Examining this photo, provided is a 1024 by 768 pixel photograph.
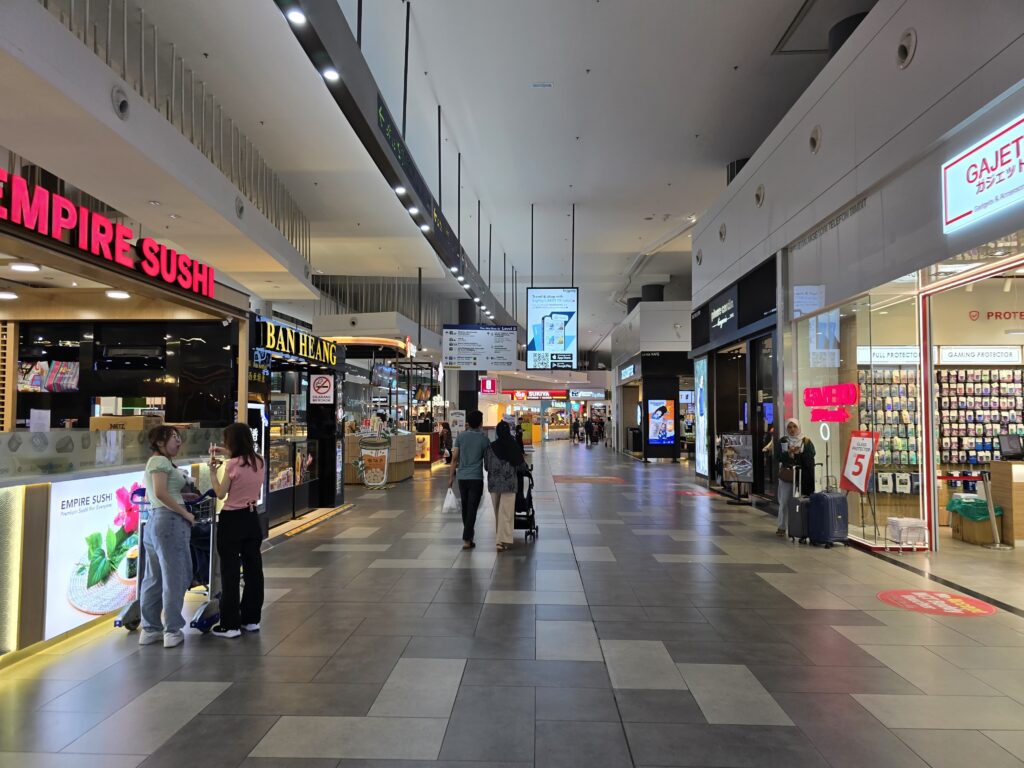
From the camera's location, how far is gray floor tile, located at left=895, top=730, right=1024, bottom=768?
267cm

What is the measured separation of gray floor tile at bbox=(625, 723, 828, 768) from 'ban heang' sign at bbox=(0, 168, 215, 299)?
436 centimetres

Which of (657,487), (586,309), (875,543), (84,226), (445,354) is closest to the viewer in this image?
(84,226)

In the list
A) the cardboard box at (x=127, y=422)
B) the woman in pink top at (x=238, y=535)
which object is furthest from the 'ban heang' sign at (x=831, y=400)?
the cardboard box at (x=127, y=422)

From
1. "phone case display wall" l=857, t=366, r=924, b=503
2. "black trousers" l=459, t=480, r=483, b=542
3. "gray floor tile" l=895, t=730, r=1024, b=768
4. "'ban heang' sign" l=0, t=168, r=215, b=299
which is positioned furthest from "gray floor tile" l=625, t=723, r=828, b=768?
"phone case display wall" l=857, t=366, r=924, b=503

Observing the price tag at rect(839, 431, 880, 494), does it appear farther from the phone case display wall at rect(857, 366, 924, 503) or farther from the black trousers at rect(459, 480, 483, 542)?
the black trousers at rect(459, 480, 483, 542)

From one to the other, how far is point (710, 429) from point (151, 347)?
10.2 m

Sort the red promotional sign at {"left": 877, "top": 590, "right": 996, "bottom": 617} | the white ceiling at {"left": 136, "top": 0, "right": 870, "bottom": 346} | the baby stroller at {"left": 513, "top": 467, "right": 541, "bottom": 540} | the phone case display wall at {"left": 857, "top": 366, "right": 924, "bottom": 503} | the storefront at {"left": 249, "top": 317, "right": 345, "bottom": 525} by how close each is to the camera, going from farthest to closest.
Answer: the storefront at {"left": 249, "top": 317, "right": 345, "bottom": 525} → the baby stroller at {"left": 513, "top": 467, "right": 541, "bottom": 540} → the white ceiling at {"left": 136, "top": 0, "right": 870, "bottom": 346} → the phone case display wall at {"left": 857, "top": 366, "right": 924, "bottom": 503} → the red promotional sign at {"left": 877, "top": 590, "right": 996, "bottom": 617}

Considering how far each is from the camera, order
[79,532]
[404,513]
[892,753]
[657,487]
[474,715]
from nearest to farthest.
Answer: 1. [892,753]
2. [474,715]
3. [79,532]
4. [404,513]
5. [657,487]

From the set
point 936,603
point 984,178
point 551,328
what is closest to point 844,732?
point 936,603

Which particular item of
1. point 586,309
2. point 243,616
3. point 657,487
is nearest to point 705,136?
point 657,487

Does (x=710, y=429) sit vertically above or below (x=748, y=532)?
above

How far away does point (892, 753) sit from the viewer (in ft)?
8.98

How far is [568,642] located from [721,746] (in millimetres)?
1406

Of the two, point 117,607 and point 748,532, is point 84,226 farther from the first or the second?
point 748,532
